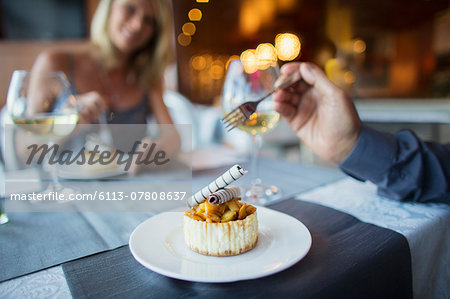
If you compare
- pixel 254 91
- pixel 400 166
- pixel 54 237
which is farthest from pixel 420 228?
pixel 54 237

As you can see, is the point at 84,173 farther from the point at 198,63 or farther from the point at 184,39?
the point at 198,63

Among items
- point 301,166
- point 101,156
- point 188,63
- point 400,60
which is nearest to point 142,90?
point 101,156

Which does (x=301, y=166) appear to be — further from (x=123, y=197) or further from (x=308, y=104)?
(x=123, y=197)

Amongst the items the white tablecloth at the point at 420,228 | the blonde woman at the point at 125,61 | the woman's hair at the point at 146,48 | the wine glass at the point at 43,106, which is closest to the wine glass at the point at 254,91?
the white tablecloth at the point at 420,228

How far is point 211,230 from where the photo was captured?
0.38 meters

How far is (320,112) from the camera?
0.73m

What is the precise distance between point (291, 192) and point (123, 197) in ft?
1.24

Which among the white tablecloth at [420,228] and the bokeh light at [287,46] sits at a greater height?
the bokeh light at [287,46]

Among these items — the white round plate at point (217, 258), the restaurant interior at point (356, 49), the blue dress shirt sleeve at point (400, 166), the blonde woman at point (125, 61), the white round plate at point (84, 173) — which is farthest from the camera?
the restaurant interior at point (356, 49)

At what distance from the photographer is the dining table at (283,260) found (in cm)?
34

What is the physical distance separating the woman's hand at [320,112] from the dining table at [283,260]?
109mm

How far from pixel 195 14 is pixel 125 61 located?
132 inches

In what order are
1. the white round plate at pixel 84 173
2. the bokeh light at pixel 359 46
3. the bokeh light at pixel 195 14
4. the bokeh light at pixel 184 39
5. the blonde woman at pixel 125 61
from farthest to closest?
the bokeh light at pixel 195 14, the bokeh light at pixel 184 39, the bokeh light at pixel 359 46, the blonde woman at pixel 125 61, the white round plate at pixel 84 173

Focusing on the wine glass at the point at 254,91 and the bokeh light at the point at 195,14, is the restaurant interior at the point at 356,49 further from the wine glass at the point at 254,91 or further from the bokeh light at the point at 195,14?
the wine glass at the point at 254,91
